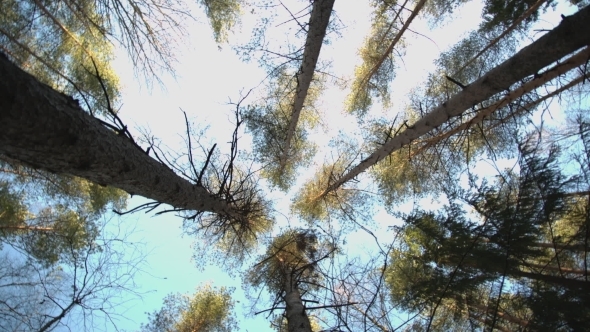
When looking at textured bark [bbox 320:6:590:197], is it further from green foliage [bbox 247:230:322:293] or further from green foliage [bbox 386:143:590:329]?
green foliage [bbox 247:230:322:293]

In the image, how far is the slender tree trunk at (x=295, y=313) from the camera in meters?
3.56

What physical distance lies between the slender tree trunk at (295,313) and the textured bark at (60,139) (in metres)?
2.19

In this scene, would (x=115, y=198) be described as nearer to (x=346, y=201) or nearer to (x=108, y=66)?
(x=108, y=66)

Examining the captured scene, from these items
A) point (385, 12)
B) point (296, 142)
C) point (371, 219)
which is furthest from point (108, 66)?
point (371, 219)

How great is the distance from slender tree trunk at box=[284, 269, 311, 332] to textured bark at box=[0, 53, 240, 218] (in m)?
2.19

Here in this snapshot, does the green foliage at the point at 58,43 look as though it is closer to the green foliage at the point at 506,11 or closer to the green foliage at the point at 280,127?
the green foliage at the point at 280,127

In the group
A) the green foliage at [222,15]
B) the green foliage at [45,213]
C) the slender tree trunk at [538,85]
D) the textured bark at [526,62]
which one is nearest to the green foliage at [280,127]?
the green foliage at [222,15]

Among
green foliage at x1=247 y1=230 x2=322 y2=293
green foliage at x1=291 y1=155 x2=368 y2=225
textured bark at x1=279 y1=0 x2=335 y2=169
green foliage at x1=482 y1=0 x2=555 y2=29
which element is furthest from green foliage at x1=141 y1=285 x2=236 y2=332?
green foliage at x1=482 y1=0 x2=555 y2=29

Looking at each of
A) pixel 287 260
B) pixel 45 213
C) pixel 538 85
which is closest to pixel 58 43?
pixel 45 213

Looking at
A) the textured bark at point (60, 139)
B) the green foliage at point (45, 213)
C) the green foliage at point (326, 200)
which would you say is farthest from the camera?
the green foliage at point (326, 200)

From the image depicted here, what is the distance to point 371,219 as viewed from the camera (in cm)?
785

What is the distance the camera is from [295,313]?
3.85m

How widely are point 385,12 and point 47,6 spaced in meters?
5.46

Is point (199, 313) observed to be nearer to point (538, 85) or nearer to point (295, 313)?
point (295, 313)
